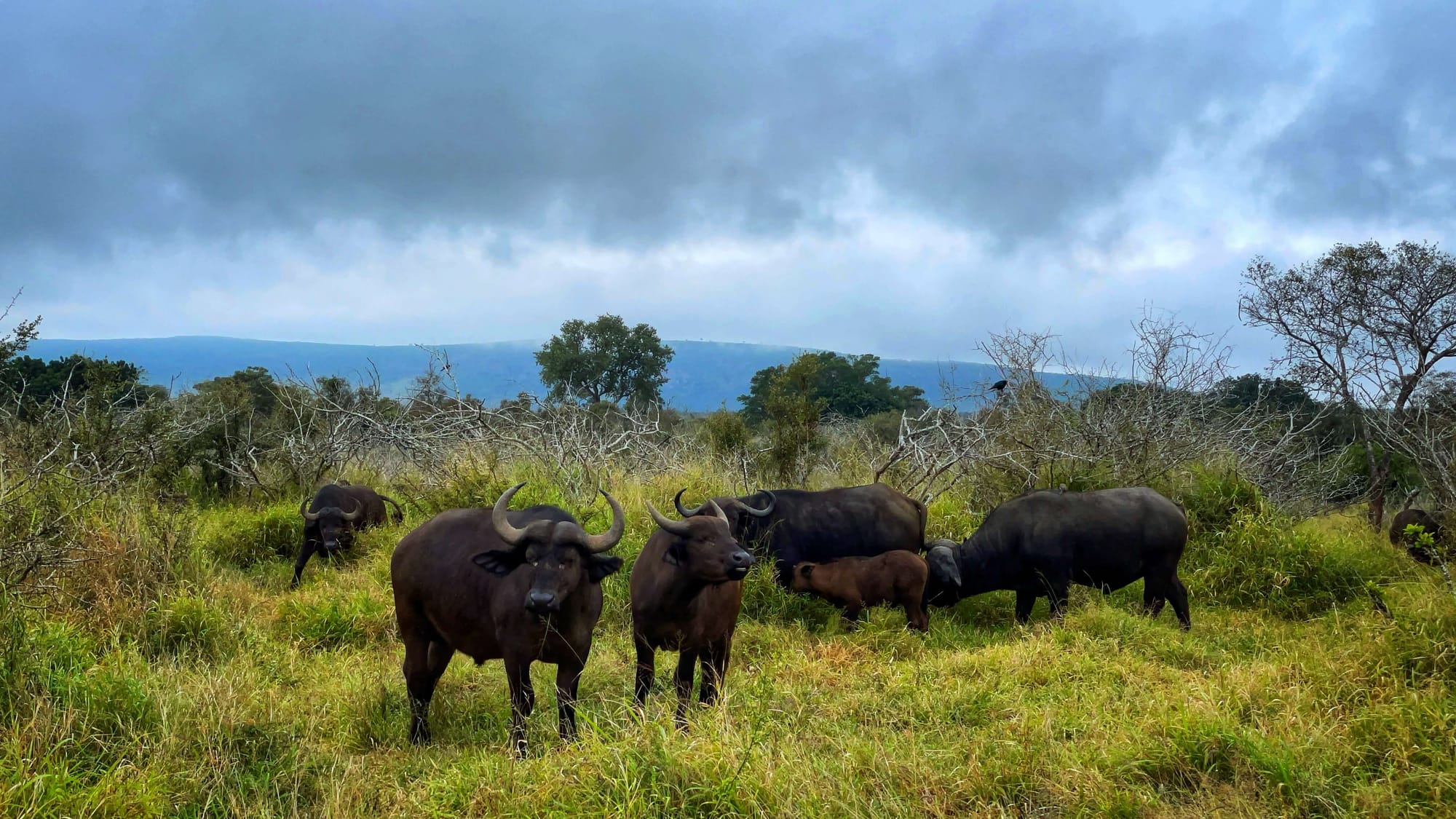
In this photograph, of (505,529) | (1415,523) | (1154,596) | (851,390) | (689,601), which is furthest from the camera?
(851,390)

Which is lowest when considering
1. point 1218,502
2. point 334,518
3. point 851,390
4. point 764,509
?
point 334,518

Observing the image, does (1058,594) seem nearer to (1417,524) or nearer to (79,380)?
(1417,524)

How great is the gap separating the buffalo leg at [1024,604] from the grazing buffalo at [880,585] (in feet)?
3.02

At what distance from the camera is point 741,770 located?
11.3 ft

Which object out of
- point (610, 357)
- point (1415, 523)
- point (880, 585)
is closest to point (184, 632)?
point (880, 585)

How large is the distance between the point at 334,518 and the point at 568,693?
6.53 metres

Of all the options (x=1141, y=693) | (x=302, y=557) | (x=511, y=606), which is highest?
(x=511, y=606)

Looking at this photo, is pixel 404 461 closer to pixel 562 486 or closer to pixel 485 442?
pixel 485 442

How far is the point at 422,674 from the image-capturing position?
16.6 ft

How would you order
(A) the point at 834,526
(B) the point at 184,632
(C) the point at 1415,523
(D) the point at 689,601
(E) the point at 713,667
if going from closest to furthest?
(D) the point at 689,601 < (E) the point at 713,667 < (B) the point at 184,632 < (C) the point at 1415,523 < (A) the point at 834,526

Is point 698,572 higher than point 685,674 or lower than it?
higher

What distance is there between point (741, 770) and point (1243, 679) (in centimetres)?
320

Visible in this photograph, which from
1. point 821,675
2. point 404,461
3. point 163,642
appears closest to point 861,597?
point 821,675

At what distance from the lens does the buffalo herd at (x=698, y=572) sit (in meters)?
4.65
